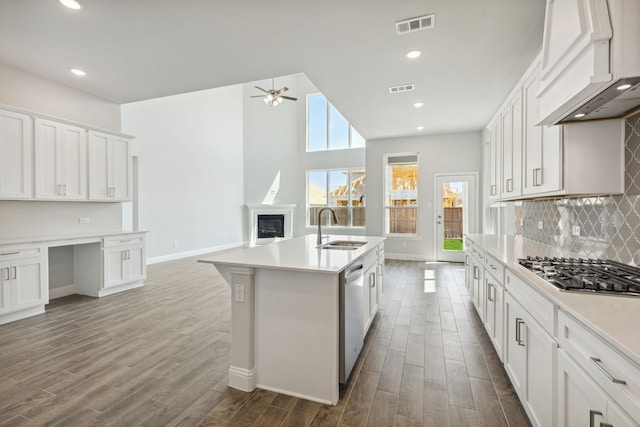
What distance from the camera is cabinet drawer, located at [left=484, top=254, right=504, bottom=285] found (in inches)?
89.5

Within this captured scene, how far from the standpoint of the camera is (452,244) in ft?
22.1

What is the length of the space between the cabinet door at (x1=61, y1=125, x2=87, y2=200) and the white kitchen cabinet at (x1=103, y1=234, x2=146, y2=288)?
76 centimetres

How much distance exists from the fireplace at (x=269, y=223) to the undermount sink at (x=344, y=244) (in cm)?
659

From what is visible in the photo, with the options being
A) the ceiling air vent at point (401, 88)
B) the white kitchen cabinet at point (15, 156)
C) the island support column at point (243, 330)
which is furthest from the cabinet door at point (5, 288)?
the ceiling air vent at point (401, 88)

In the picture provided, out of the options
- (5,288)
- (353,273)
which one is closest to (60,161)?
(5,288)

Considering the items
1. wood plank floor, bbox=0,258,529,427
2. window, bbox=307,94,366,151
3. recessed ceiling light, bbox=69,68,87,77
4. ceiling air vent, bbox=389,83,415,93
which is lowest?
wood plank floor, bbox=0,258,529,427

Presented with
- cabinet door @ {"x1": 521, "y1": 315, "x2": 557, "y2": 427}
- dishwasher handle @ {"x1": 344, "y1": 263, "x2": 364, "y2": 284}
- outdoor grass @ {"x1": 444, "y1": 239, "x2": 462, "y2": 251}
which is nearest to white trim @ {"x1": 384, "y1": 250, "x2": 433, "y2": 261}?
outdoor grass @ {"x1": 444, "y1": 239, "x2": 462, "y2": 251}

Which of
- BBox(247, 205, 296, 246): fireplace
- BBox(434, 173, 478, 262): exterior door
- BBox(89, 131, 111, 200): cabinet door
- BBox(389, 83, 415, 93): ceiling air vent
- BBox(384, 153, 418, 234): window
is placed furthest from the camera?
BBox(247, 205, 296, 246): fireplace

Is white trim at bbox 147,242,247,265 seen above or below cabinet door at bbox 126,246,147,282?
below

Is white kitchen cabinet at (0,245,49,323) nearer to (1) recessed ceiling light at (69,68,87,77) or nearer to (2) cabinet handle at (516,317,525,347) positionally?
(1) recessed ceiling light at (69,68,87,77)

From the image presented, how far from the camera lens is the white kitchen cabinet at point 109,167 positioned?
167 inches

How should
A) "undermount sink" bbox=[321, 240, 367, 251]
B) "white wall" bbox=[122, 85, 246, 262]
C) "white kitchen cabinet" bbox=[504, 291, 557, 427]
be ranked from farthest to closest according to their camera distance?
"white wall" bbox=[122, 85, 246, 262]
"undermount sink" bbox=[321, 240, 367, 251]
"white kitchen cabinet" bbox=[504, 291, 557, 427]

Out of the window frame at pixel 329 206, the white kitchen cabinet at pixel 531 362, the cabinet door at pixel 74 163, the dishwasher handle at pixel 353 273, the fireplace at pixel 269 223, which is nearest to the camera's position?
the white kitchen cabinet at pixel 531 362

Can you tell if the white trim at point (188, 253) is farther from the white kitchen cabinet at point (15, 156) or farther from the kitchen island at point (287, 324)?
the kitchen island at point (287, 324)
